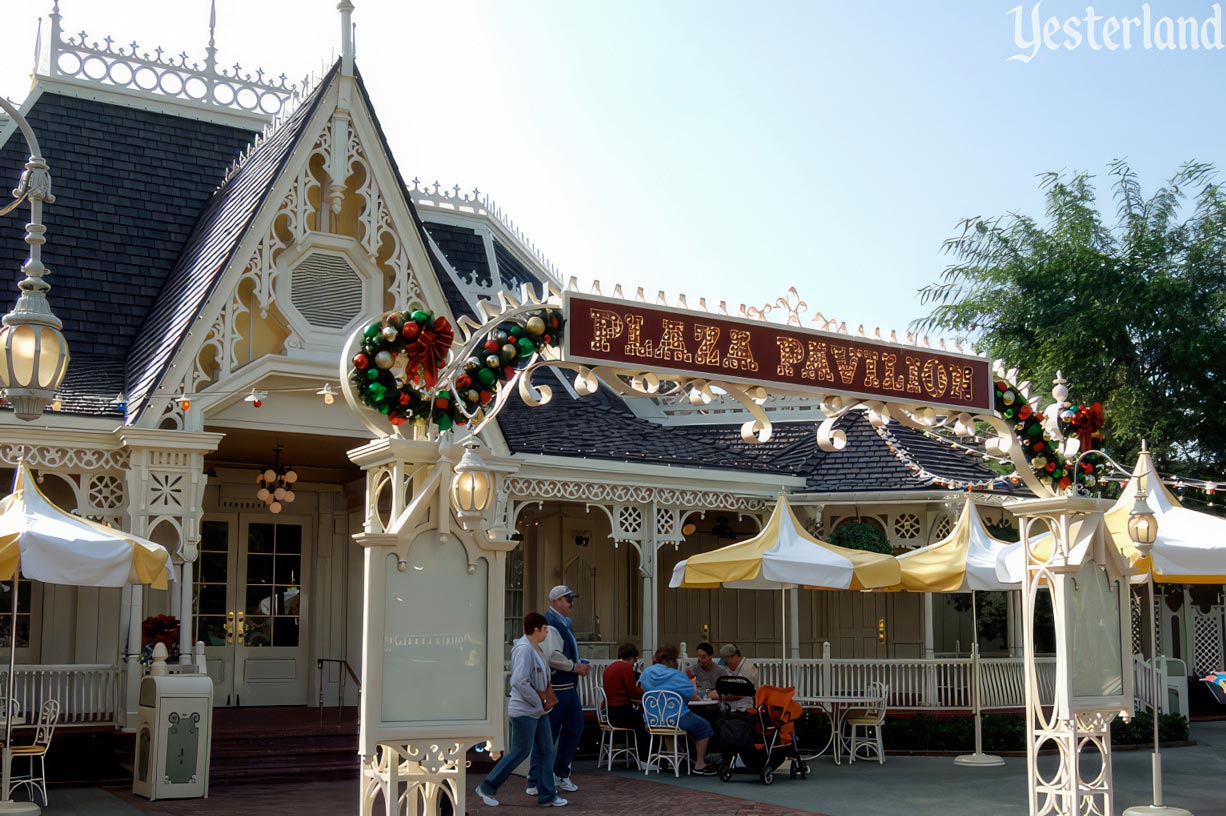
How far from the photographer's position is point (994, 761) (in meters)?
14.9

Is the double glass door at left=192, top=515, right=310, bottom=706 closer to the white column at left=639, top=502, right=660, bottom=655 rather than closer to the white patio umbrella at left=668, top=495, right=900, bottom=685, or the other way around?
the white column at left=639, top=502, right=660, bottom=655

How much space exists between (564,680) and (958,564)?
503 cm

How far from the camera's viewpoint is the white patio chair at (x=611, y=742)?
13594mm

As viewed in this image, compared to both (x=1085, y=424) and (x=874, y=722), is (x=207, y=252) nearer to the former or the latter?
(x=874, y=722)

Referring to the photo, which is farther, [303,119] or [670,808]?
[303,119]

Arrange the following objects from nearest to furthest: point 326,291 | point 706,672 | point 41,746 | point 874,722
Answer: point 41,746 → point 706,672 → point 874,722 → point 326,291

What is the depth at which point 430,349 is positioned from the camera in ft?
25.6

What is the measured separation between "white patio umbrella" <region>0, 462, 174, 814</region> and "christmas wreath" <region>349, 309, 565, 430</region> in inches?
157

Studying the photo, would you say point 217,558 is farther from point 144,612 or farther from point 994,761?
point 994,761

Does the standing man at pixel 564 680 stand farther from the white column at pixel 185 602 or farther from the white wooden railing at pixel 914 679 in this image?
the white wooden railing at pixel 914 679

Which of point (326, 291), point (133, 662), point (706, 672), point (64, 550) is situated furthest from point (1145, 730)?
point (64, 550)

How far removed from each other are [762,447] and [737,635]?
2.94 meters

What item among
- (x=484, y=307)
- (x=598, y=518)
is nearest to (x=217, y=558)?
(x=598, y=518)

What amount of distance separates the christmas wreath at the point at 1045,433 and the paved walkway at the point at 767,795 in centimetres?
303
